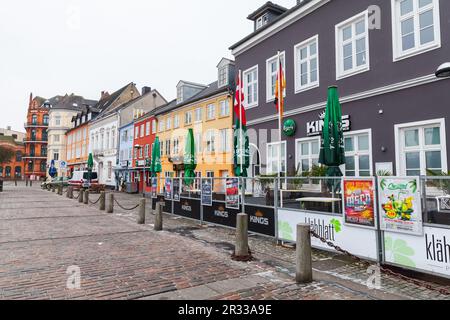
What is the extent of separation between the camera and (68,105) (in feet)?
230

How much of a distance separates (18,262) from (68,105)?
7336 cm

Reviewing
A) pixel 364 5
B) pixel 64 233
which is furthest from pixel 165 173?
pixel 364 5

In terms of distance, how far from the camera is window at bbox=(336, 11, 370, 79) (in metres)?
11.7

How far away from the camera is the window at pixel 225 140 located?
889 inches

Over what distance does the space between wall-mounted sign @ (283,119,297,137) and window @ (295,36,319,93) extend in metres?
1.56

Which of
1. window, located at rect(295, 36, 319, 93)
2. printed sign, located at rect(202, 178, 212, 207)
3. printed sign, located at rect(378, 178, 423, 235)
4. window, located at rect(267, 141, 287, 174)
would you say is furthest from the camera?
window, located at rect(267, 141, 287, 174)

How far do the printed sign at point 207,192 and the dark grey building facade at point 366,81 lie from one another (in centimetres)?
502

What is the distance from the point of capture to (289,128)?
1477 centimetres

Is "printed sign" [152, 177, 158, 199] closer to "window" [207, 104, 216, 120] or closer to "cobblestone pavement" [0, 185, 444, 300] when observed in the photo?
"cobblestone pavement" [0, 185, 444, 300]

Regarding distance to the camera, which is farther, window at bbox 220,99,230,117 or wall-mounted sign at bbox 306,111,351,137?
window at bbox 220,99,230,117

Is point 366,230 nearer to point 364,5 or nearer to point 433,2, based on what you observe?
point 433,2

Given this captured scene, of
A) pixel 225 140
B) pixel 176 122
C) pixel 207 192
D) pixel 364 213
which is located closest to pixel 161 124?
pixel 176 122

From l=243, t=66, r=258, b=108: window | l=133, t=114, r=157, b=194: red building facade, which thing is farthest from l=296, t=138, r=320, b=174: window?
l=133, t=114, r=157, b=194: red building facade

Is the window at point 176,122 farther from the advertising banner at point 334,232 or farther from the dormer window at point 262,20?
the advertising banner at point 334,232
